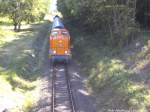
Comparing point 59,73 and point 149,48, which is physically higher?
point 149,48

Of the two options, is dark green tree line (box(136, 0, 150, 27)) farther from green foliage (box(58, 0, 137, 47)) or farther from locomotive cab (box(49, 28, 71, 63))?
locomotive cab (box(49, 28, 71, 63))

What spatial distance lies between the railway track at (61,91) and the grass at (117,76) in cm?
173

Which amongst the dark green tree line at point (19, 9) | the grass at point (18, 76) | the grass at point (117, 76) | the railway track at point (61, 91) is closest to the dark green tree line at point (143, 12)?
the grass at point (117, 76)

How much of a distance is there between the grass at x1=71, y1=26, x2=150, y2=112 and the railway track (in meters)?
1.73

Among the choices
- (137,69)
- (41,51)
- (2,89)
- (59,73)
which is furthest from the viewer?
(41,51)

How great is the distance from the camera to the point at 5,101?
22.0m

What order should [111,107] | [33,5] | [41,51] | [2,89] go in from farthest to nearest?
[33,5]
[41,51]
[2,89]
[111,107]

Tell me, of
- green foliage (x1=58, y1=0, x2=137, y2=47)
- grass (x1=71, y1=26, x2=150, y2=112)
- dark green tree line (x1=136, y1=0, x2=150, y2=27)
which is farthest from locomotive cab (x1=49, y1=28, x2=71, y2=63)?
dark green tree line (x1=136, y1=0, x2=150, y2=27)

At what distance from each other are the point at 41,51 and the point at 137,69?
63.9 feet

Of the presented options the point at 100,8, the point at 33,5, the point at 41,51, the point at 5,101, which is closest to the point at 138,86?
the point at 5,101

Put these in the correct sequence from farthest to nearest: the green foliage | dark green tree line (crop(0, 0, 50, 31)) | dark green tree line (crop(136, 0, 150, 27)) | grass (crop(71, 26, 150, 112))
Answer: dark green tree line (crop(0, 0, 50, 31)) < dark green tree line (crop(136, 0, 150, 27)) < the green foliage < grass (crop(71, 26, 150, 112))

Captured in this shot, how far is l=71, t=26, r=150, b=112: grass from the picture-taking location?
2066cm

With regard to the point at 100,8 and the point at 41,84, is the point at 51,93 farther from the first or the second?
the point at 100,8

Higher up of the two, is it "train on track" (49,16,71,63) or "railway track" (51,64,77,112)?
"train on track" (49,16,71,63)
